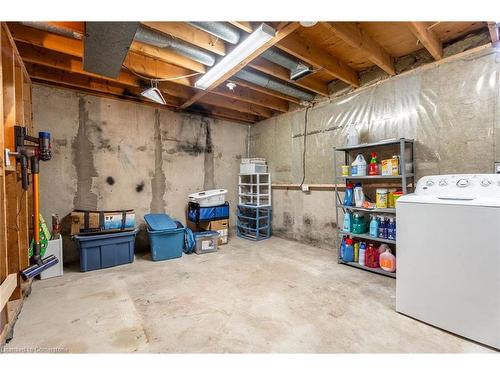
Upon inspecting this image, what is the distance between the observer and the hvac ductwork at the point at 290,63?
252 cm

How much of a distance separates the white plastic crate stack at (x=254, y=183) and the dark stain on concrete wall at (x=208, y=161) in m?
0.59

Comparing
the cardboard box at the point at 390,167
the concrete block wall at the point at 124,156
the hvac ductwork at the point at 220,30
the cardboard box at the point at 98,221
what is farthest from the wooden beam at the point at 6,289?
the cardboard box at the point at 390,167

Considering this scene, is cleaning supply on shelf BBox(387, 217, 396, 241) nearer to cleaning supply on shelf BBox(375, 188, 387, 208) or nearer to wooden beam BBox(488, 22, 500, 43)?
cleaning supply on shelf BBox(375, 188, 387, 208)

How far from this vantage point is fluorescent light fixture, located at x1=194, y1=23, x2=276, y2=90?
1891mm

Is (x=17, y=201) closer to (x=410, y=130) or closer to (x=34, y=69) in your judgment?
(x=34, y=69)

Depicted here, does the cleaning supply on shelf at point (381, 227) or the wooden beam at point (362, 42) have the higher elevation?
the wooden beam at point (362, 42)

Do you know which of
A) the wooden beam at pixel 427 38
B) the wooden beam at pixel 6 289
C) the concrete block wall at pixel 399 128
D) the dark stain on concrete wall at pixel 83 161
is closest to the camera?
the wooden beam at pixel 6 289

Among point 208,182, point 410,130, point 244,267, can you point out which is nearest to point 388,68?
point 410,130

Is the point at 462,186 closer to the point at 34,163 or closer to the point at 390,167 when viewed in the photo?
the point at 390,167

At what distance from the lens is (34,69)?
2.88m

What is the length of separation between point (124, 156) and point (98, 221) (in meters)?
1.16

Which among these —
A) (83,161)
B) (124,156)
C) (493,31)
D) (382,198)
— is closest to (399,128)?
(382,198)

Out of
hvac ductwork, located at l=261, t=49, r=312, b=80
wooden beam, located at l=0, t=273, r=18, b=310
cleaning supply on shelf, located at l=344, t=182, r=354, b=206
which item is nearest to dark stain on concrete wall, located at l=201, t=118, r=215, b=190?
hvac ductwork, located at l=261, t=49, r=312, b=80

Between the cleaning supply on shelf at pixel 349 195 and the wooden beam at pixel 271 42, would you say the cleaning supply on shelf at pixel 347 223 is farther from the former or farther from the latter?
the wooden beam at pixel 271 42
